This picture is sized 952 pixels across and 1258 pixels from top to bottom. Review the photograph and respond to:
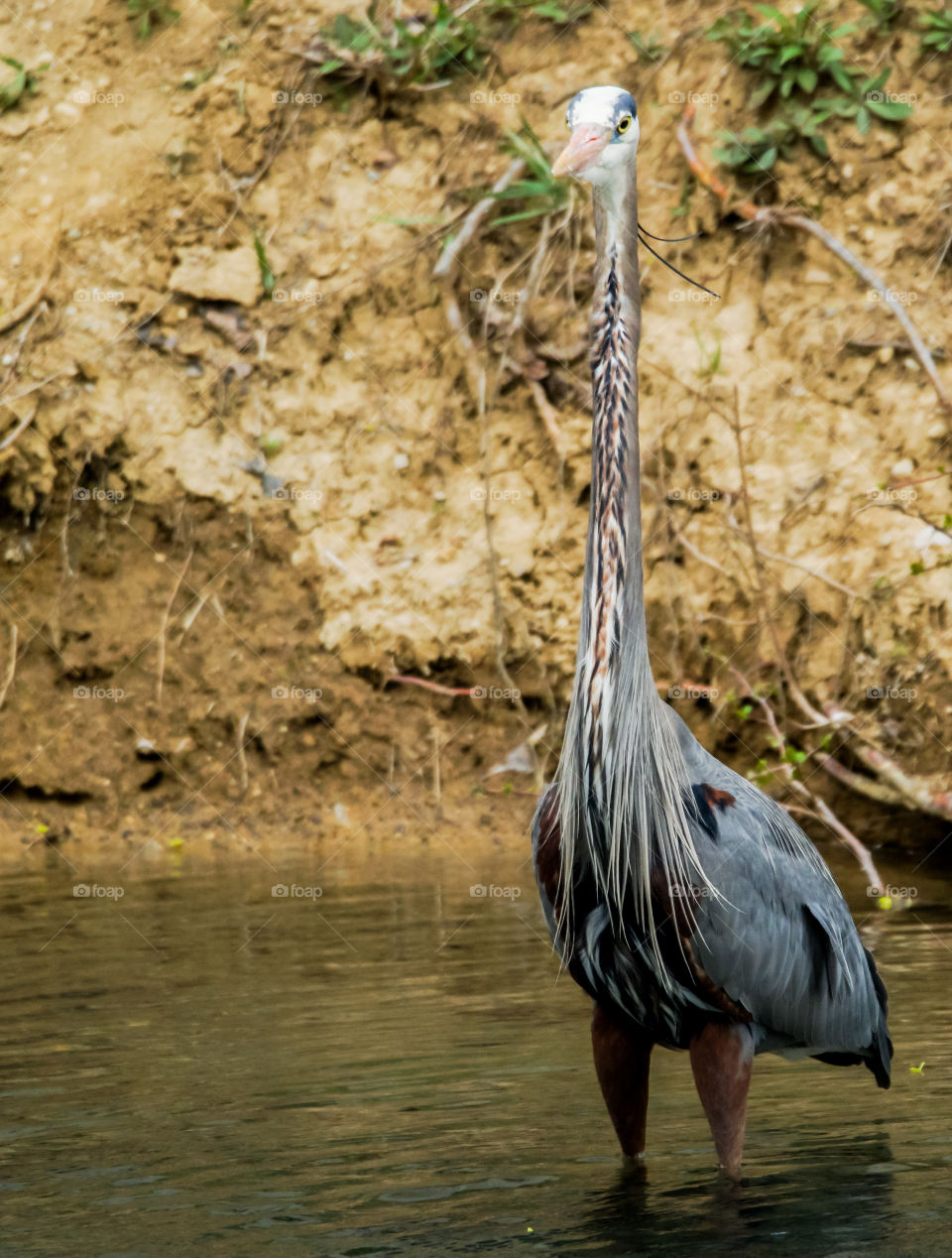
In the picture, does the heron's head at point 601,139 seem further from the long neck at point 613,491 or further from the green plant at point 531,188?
the green plant at point 531,188

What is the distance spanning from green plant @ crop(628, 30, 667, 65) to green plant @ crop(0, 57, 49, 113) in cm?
431

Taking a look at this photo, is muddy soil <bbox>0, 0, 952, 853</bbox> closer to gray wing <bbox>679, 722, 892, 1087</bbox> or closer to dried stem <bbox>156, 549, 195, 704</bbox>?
dried stem <bbox>156, 549, 195, 704</bbox>

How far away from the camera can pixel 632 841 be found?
198 inches

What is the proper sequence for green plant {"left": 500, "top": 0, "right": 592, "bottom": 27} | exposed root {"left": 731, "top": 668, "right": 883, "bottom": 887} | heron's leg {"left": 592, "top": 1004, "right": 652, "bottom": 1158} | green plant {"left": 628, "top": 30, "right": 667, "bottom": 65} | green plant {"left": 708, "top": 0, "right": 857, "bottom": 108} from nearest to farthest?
1. heron's leg {"left": 592, "top": 1004, "right": 652, "bottom": 1158}
2. exposed root {"left": 731, "top": 668, "right": 883, "bottom": 887}
3. green plant {"left": 708, "top": 0, "right": 857, "bottom": 108}
4. green plant {"left": 628, "top": 30, "right": 667, "bottom": 65}
5. green plant {"left": 500, "top": 0, "right": 592, "bottom": 27}

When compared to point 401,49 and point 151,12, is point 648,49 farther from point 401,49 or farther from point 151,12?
point 151,12

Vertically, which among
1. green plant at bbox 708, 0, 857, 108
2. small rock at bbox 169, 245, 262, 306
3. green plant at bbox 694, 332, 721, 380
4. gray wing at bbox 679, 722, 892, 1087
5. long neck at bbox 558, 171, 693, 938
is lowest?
gray wing at bbox 679, 722, 892, 1087

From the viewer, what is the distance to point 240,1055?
258 inches

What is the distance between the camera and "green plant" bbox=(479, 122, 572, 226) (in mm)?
11430

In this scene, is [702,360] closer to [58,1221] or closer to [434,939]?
[434,939]

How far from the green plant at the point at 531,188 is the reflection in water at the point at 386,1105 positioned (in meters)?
4.97

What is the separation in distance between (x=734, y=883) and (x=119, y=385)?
7.78 m

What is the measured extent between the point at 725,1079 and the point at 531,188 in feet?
25.2

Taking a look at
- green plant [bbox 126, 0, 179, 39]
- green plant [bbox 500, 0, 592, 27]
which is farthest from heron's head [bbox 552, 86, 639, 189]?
green plant [bbox 126, 0, 179, 39]

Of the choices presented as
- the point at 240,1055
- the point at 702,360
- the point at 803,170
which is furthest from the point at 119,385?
the point at 240,1055
